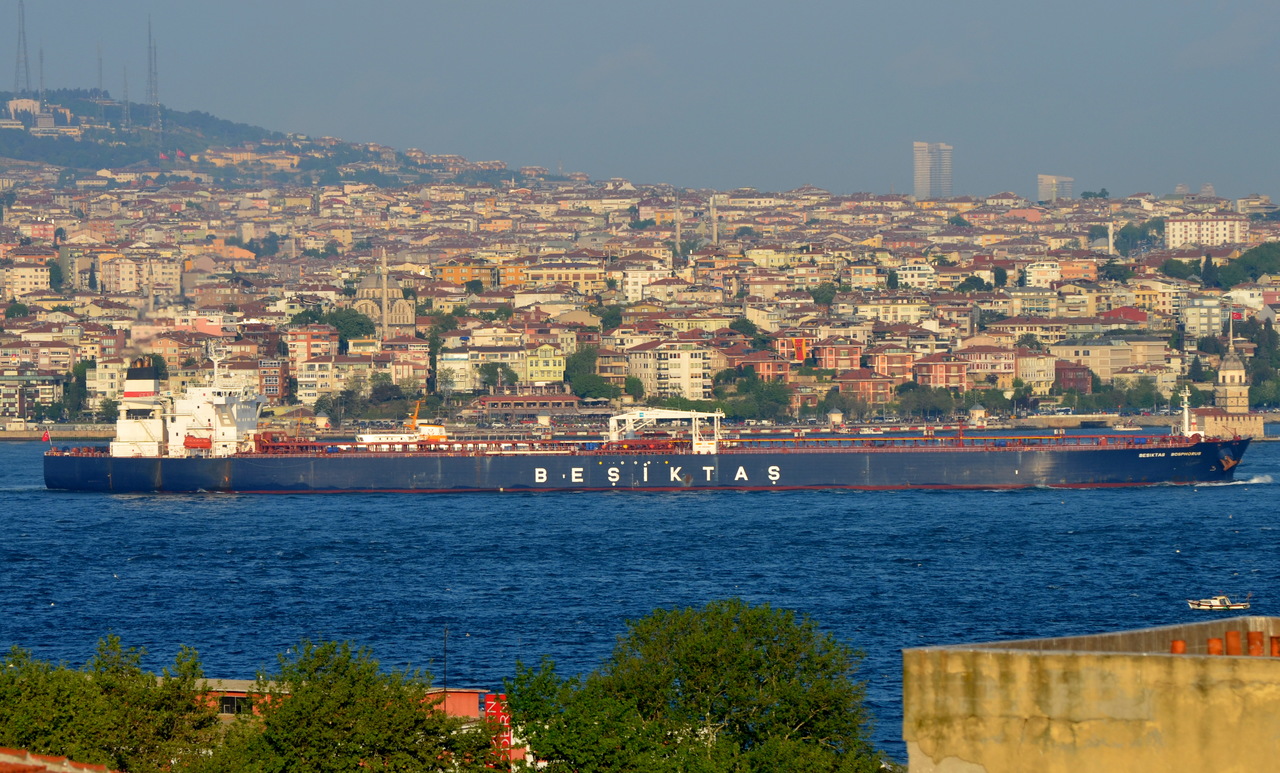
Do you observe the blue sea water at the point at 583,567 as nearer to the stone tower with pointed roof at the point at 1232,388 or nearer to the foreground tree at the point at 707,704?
the foreground tree at the point at 707,704

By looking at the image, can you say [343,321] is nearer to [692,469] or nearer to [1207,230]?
[692,469]

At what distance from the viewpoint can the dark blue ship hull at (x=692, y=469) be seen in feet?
156

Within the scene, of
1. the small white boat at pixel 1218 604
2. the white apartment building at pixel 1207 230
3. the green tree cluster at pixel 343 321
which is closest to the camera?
the small white boat at pixel 1218 604

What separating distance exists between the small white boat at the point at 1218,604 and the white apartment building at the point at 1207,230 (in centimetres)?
13849

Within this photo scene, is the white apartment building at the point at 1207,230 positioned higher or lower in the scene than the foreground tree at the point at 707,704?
higher

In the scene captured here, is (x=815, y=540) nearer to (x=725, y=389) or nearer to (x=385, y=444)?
(x=385, y=444)

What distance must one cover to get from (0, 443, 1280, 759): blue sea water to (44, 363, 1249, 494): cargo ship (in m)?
0.70

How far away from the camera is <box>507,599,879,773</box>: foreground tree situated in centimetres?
1215

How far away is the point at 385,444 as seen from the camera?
166ft

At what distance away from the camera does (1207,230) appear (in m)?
162

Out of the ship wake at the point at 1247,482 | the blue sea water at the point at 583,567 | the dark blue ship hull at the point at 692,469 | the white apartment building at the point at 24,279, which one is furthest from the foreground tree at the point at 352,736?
the white apartment building at the point at 24,279

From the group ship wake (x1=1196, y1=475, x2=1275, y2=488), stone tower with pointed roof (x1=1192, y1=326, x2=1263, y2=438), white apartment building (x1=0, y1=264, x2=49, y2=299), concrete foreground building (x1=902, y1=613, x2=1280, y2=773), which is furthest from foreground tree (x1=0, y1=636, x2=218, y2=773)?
white apartment building (x1=0, y1=264, x2=49, y2=299)

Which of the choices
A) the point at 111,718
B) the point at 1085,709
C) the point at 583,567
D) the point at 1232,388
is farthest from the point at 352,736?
the point at 1232,388

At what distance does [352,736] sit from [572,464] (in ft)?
118
